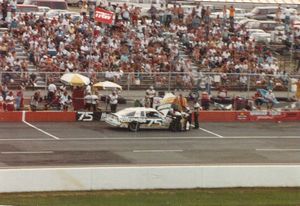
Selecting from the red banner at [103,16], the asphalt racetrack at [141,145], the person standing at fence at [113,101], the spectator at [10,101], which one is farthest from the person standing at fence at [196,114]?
the spectator at [10,101]

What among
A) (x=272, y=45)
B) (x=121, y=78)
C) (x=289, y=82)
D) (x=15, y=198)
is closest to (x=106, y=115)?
(x=121, y=78)

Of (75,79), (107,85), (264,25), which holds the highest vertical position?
(264,25)

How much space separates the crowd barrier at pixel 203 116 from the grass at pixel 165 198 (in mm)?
14969

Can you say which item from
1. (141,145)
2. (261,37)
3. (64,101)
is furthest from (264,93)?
(261,37)

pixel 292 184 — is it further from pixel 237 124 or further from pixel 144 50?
pixel 144 50

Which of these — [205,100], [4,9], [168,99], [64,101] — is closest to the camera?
[64,101]

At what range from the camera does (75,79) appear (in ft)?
126

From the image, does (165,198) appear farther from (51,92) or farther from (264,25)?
(264,25)

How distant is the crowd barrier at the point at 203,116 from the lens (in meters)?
37.0

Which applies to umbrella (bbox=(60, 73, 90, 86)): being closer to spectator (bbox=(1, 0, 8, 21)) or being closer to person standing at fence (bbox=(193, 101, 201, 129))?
person standing at fence (bbox=(193, 101, 201, 129))

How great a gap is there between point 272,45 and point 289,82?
9137mm

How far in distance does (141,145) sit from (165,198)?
10.2 meters

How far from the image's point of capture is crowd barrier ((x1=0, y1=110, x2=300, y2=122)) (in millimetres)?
37000

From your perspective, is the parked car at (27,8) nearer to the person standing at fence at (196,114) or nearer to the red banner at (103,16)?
the red banner at (103,16)
